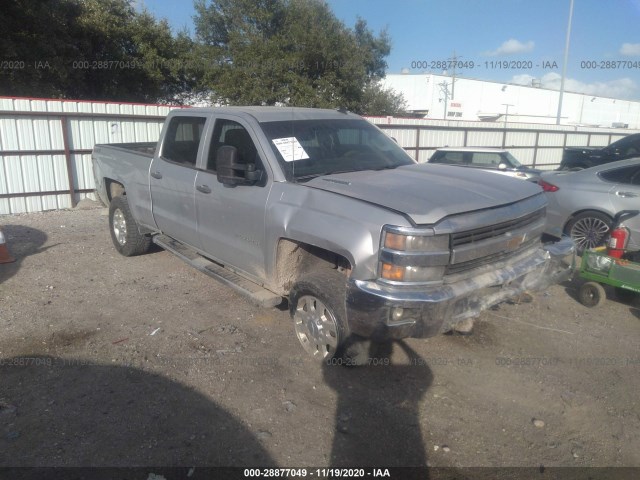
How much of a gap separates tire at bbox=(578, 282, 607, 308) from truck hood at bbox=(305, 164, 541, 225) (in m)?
1.79

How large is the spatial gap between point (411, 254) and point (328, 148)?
5.63 feet

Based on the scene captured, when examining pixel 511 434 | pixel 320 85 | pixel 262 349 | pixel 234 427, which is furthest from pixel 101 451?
pixel 320 85

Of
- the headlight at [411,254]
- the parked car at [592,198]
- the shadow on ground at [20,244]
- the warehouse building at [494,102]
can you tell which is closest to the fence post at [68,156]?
the shadow on ground at [20,244]

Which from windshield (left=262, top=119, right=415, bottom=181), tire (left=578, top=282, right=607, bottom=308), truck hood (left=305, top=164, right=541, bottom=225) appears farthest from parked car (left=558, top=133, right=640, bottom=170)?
truck hood (left=305, top=164, right=541, bottom=225)

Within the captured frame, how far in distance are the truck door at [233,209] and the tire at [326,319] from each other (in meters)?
0.54

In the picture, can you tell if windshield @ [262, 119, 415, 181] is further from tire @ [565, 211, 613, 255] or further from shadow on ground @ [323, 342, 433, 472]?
tire @ [565, 211, 613, 255]

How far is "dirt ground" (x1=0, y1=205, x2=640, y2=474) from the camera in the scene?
3033 millimetres

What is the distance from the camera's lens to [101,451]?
2994 mm

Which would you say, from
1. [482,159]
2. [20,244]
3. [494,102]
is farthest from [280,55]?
[494,102]

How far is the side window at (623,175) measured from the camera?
261 inches

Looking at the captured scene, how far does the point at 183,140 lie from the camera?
17.8 ft

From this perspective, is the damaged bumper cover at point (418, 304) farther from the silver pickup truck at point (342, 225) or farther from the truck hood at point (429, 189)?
the truck hood at point (429, 189)

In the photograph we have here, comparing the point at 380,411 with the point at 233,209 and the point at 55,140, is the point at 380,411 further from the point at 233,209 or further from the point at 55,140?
the point at 55,140

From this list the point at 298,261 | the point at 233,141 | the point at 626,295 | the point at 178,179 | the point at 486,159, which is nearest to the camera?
the point at 298,261
